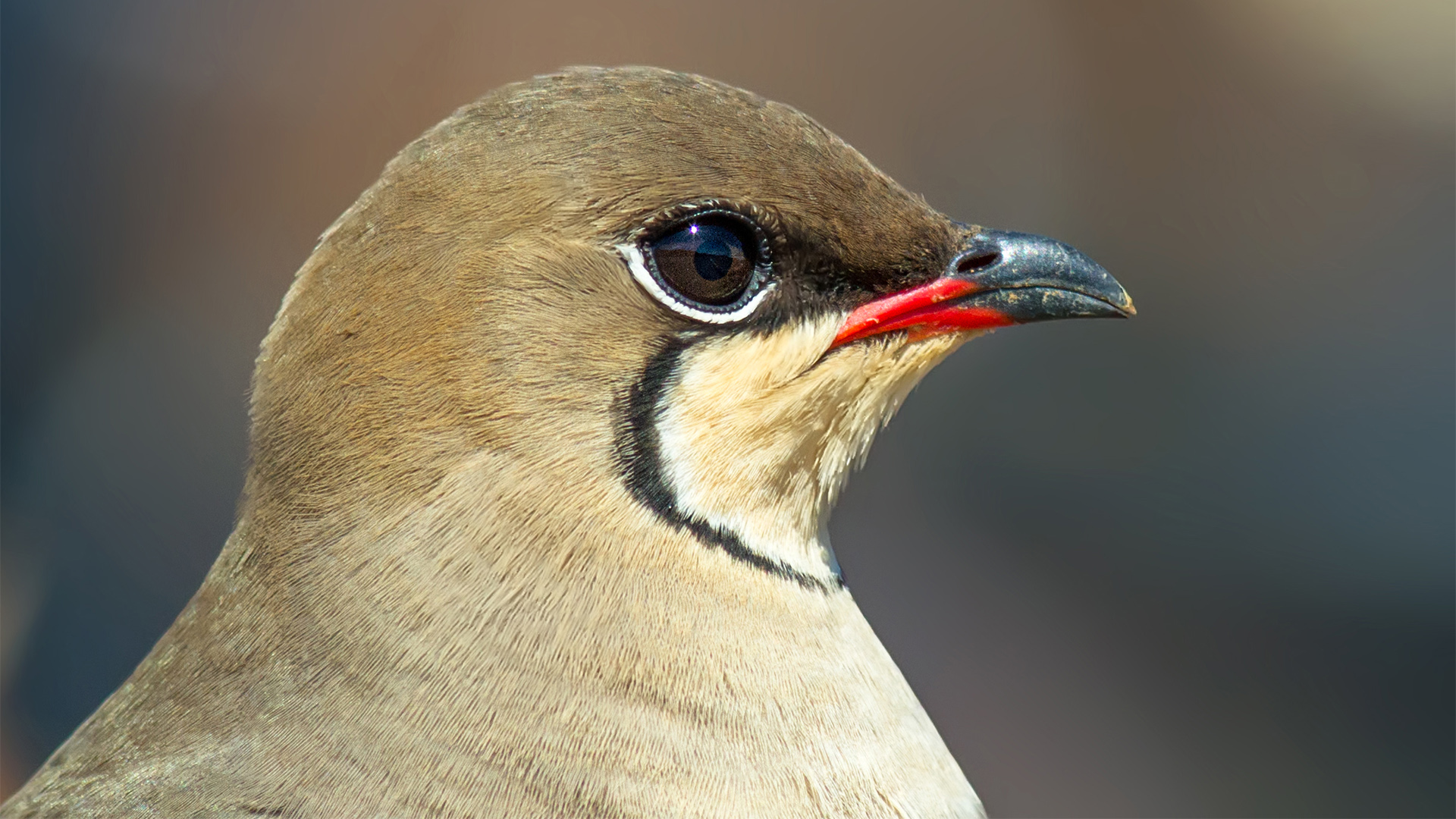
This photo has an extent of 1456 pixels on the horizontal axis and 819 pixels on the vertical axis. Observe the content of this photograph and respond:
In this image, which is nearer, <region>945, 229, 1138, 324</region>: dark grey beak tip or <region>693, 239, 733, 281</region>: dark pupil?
<region>693, 239, 733, 281</region>: dark pupil

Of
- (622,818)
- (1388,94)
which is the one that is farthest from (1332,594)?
(622,818)

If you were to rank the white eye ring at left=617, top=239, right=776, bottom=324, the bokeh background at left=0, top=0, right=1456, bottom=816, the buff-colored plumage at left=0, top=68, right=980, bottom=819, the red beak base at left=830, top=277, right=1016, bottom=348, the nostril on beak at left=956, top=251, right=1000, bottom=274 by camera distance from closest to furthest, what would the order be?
the buff-colored plumage at left=0, top=68, right=980, bottom=819 → the white eye ring at left=617, top=239, right=776, bottom=324 → the red beak base at left=830, top=277, right=1016, bottom=348 → the nostril on beak at left=956, top=251, right=1000, bottom=274 → the bokeh background at left=0, top=0, right=1456, bottom=816

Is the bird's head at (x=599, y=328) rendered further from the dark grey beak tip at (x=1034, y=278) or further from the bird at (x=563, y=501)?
the dark grey beak tip at (x=1034, y=278)

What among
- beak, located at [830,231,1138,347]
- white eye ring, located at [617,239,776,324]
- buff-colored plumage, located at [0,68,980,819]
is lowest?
buff-colored plumage, located at [0,68,980,819]

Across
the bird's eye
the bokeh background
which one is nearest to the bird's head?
the bird's eye

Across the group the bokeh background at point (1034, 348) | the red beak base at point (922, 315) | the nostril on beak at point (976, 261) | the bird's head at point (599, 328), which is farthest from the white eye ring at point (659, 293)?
the bokeh background at point (1034, 348)

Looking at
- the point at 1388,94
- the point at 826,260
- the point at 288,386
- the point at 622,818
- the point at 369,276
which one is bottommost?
the point at 622,818

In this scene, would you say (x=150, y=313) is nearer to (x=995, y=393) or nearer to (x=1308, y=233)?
(x=995, y=393)

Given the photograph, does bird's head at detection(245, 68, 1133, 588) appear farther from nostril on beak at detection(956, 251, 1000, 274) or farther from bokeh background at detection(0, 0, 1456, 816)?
bokeh background at detection(0, 0, 1456, 816)
